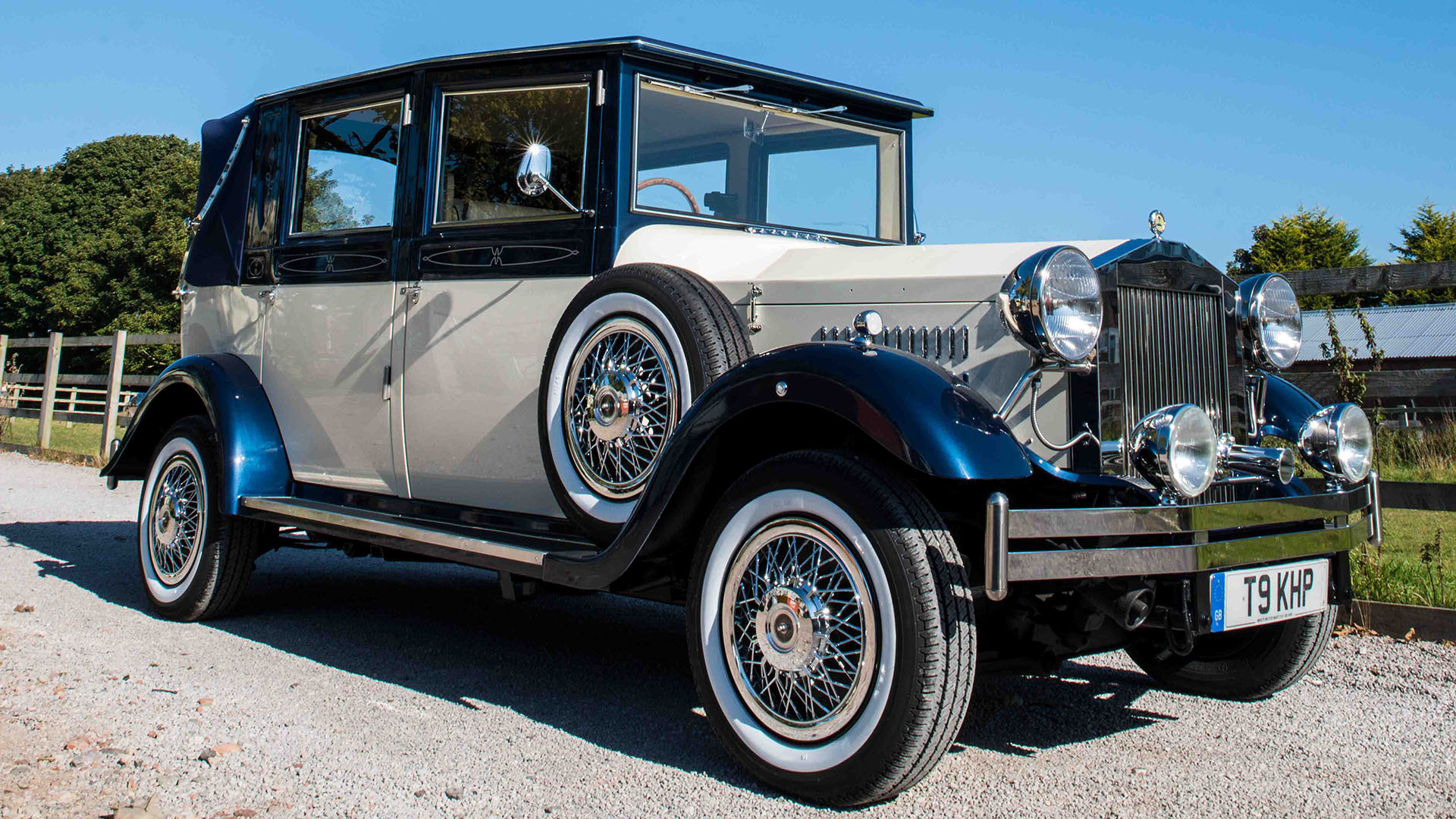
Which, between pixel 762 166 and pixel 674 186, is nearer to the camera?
pixel 674 186

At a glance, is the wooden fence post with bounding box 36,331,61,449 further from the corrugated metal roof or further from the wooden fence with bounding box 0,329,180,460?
the corrugated metal roof

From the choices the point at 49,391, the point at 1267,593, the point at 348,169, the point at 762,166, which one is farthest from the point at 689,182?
the point at 49,391

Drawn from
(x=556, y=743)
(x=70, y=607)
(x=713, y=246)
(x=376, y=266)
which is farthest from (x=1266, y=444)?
(x=70, y=607)

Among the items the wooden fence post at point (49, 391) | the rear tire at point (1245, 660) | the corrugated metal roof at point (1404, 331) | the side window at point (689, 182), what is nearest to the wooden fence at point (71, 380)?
the wooden fence post at point (49, 391)

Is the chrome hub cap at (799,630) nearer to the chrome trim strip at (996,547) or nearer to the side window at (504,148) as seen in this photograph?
the chrome trim strip at (996,547)

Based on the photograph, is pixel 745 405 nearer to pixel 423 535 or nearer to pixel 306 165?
pixel 423 535

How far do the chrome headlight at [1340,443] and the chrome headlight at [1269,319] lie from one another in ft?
0.84

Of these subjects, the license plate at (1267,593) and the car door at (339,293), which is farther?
the car door at (339,293)

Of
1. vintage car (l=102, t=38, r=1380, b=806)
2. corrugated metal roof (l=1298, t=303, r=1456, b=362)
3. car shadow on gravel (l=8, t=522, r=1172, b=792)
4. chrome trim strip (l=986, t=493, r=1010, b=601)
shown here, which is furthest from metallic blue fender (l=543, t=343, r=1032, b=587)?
corrugated metal roof (l=1298, t=303, r=1456, b=362)

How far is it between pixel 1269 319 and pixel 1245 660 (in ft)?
3.69

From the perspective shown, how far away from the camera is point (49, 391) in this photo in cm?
1484

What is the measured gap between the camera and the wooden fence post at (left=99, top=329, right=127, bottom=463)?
513 inches

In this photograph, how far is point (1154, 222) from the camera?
3.63 m

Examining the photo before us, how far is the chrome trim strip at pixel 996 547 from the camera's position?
2.56 metres
